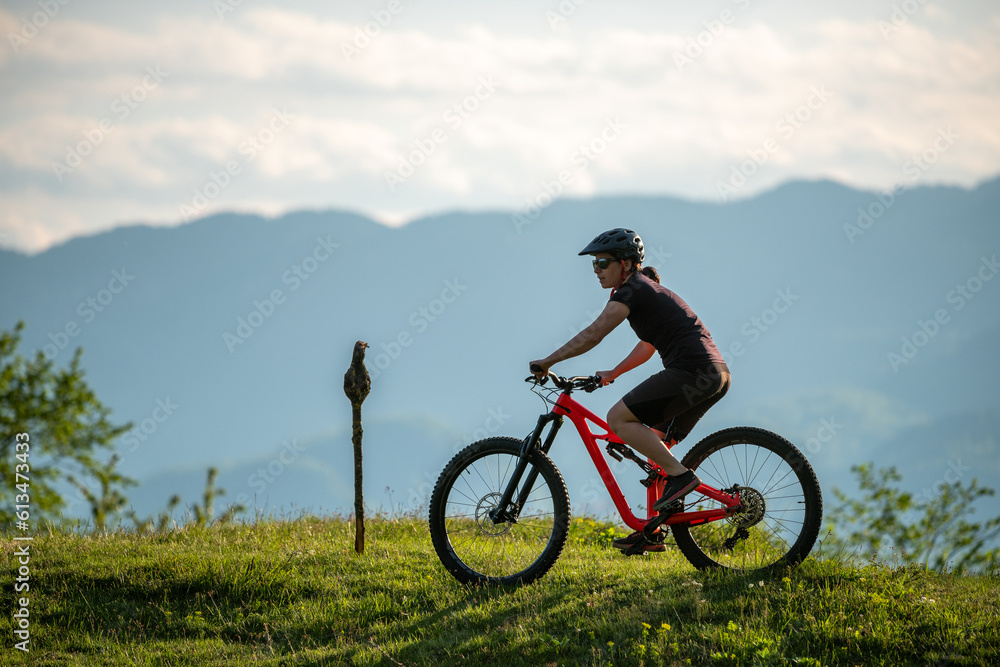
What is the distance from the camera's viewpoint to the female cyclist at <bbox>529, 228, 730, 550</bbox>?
5.97 metres

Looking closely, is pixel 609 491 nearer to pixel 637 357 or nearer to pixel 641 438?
pixel 641 438

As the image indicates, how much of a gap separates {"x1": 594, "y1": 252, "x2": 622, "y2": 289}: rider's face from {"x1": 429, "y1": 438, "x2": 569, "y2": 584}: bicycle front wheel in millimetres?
1437

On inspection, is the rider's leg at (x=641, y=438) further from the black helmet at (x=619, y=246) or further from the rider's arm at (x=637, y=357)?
the black helmet at (x=619, y=246)

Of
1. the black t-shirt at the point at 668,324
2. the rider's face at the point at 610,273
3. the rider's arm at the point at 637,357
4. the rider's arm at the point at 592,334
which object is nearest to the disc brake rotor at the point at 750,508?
the black t-shirt at the point at 668,324

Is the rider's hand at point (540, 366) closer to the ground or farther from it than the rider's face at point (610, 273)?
closer to the ground

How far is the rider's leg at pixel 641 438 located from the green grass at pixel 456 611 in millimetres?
980

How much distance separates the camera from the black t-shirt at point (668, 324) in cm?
606

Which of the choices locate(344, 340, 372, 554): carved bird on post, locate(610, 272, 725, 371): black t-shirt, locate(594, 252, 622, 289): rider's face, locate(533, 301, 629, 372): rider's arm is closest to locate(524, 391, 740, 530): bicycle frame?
locate(533, 301, 629, 372): rider's arm

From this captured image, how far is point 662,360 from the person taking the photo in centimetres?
623

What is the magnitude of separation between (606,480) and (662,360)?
3.35ft

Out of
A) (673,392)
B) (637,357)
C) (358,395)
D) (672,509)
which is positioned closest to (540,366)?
(637,357)

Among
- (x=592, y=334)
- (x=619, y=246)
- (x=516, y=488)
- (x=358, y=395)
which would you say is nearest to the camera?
(x=592, y=334)

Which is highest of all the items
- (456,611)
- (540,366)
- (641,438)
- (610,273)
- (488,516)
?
(610,273)

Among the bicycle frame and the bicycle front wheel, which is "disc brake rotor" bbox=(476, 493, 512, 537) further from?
the bicycle frame
